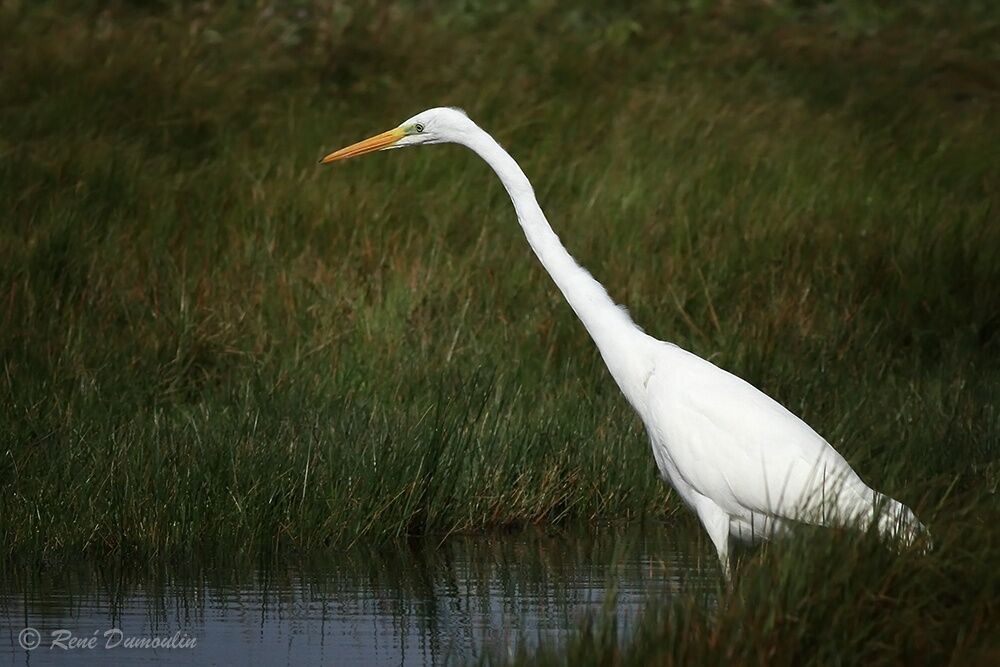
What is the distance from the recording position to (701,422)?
507 centimetres

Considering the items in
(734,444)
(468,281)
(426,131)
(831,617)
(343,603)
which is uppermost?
(426,131)

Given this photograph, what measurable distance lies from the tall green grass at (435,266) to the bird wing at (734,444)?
314 mm

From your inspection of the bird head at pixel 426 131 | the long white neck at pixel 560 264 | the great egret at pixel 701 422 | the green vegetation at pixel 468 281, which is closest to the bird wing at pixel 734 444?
the great egret at pixel 701 422

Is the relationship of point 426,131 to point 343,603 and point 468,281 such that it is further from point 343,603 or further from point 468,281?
point 468,281

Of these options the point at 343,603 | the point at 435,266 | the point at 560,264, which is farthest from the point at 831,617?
the point at 435,266

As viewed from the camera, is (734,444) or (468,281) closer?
(734,444)

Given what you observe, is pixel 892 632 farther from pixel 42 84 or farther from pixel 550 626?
pixel 42 84

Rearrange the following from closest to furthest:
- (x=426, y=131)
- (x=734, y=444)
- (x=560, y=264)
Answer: (x=734, y=444)
(x=560, y=264)
(x=426, y=131)

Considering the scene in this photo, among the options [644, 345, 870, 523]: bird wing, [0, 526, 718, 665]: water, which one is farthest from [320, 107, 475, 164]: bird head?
[0, 526, 718, 665]: water

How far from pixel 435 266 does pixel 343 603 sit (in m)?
2.68

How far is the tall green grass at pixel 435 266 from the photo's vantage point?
218 inches

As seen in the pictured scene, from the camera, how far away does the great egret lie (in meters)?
4.99

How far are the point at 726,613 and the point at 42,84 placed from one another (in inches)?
252

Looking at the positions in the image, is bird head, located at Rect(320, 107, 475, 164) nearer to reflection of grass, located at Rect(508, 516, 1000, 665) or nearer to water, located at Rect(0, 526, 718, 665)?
water, located at Rect(0, 526, 718, 665)
